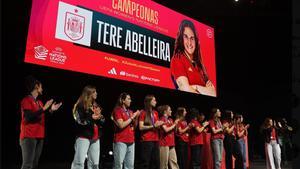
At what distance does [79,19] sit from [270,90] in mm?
8229

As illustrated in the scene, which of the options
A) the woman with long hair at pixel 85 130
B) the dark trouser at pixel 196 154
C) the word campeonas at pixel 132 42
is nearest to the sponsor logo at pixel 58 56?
the word campeonas at pixel 132 42

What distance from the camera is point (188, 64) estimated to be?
21.4 feet

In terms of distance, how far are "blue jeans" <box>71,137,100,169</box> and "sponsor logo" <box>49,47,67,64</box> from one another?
132 centimetres

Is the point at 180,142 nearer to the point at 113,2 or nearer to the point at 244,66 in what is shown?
the point at 113,2

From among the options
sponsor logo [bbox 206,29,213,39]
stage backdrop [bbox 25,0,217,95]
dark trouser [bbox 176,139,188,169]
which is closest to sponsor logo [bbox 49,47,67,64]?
stage backdrop [bbox 25,0,217,95]

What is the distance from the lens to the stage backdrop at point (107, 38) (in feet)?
14.6

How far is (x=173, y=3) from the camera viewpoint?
7516mm

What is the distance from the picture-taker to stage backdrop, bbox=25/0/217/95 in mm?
4441

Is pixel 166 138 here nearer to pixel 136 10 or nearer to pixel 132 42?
pixel 132 42

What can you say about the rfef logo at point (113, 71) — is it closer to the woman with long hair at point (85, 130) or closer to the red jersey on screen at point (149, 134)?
the red jersey on screen at point (149, 134)

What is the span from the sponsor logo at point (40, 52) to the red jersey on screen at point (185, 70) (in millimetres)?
2520

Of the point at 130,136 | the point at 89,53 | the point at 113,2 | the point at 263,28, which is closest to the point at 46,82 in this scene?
the point at 89,53

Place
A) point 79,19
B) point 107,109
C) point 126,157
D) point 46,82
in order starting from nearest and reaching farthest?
point 126,157
point 79,19
point 46,82
point 107,109

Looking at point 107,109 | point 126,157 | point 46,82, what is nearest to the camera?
point 126,157
